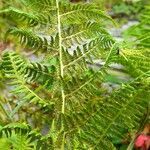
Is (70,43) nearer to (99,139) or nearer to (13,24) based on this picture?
(99,139)

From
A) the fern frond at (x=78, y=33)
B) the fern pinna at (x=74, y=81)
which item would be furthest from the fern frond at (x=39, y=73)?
the fern frond at (x=78, y=33)

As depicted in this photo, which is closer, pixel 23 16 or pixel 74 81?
pixel 74 81

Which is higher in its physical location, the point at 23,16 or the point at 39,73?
the point at 23,16

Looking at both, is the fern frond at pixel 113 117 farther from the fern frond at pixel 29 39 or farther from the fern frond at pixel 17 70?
the fern frond at pixel 29 39

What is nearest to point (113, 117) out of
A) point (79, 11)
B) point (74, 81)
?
point (74, 81)

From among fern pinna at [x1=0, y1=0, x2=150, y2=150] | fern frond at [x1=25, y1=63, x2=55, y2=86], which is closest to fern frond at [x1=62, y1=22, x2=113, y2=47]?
fern pinna at [x1=0, y1=0, x2=150, y2=150]

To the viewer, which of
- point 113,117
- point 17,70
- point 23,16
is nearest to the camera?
point 113,117

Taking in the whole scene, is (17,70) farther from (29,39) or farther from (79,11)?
(79,11)

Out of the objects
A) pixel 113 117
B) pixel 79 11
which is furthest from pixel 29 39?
pixel 113 117

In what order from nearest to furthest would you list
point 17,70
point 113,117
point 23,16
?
point 113,117, point 17,70, point 23,16
